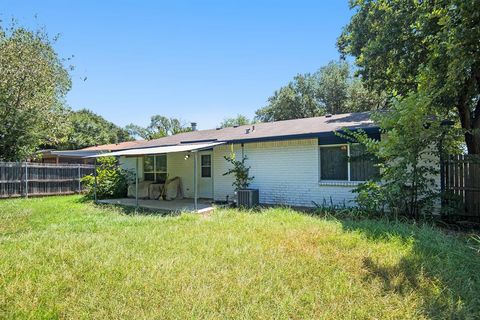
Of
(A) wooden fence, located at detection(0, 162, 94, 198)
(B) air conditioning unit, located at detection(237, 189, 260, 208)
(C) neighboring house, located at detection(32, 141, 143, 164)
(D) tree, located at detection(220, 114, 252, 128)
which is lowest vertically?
(B) air conditioning unit, located at detection(237, 189, 260, 208)

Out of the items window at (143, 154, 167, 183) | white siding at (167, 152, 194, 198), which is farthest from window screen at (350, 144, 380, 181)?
window at (143, 154, 167, 183)

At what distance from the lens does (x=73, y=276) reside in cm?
454

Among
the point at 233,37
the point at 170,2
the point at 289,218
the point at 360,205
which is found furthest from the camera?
the point at 233,37

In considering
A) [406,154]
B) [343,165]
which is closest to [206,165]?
[343,165]

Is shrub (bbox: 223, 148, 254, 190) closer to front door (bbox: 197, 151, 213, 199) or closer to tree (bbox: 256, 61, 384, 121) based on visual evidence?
front door (bbox: 197, 151, 213, 199)

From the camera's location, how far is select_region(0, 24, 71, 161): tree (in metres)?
16.2

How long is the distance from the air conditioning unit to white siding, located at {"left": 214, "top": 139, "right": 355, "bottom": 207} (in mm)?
722

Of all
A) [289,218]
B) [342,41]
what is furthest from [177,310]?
[342,41]

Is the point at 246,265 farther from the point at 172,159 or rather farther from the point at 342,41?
the point at 342,41

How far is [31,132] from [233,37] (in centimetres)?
1247

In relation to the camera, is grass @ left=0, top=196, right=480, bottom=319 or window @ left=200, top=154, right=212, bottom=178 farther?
window @ left=200, top=154, right=212, bottom=178

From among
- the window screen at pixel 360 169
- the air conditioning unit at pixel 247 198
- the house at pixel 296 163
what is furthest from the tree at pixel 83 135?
the window screen at pixel 360 169

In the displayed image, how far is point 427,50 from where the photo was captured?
10.4 metres

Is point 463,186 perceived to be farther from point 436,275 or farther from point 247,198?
point 247,198
